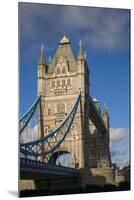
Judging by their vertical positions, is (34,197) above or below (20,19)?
below

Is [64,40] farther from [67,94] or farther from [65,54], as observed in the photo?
[67,94]

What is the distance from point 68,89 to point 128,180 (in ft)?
3.31

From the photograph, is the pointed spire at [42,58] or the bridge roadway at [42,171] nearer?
the bridge roadway at [42,171]

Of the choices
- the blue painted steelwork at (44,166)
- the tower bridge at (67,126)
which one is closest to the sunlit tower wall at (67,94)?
the tower bridge at (67,126)

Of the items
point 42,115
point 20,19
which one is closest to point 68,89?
point 42,115

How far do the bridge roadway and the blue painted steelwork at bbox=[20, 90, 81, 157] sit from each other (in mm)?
85

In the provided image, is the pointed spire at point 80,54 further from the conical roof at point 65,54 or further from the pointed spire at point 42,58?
the pointed spire at point 42,58

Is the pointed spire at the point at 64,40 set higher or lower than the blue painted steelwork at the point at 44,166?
higher

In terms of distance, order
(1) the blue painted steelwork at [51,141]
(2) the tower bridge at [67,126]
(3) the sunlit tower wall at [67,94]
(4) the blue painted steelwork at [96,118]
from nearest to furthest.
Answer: (1) the blue painted steelwork at [51,141], (2) the tower bridge at [67,126], (3) the sunlit tower wall at [67,94], (4) the blue painted steelwork at [96,118]

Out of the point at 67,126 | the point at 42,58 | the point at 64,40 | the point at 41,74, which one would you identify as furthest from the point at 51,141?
the point at 64,40

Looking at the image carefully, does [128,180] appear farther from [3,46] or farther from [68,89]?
[3,46]

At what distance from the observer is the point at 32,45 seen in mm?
5633

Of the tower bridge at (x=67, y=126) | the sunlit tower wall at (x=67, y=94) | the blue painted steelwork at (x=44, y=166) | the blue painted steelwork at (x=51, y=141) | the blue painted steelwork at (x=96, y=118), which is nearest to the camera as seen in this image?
the blue painted steelwork at (x=44, y=166)

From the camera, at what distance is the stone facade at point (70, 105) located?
5.80 metres
